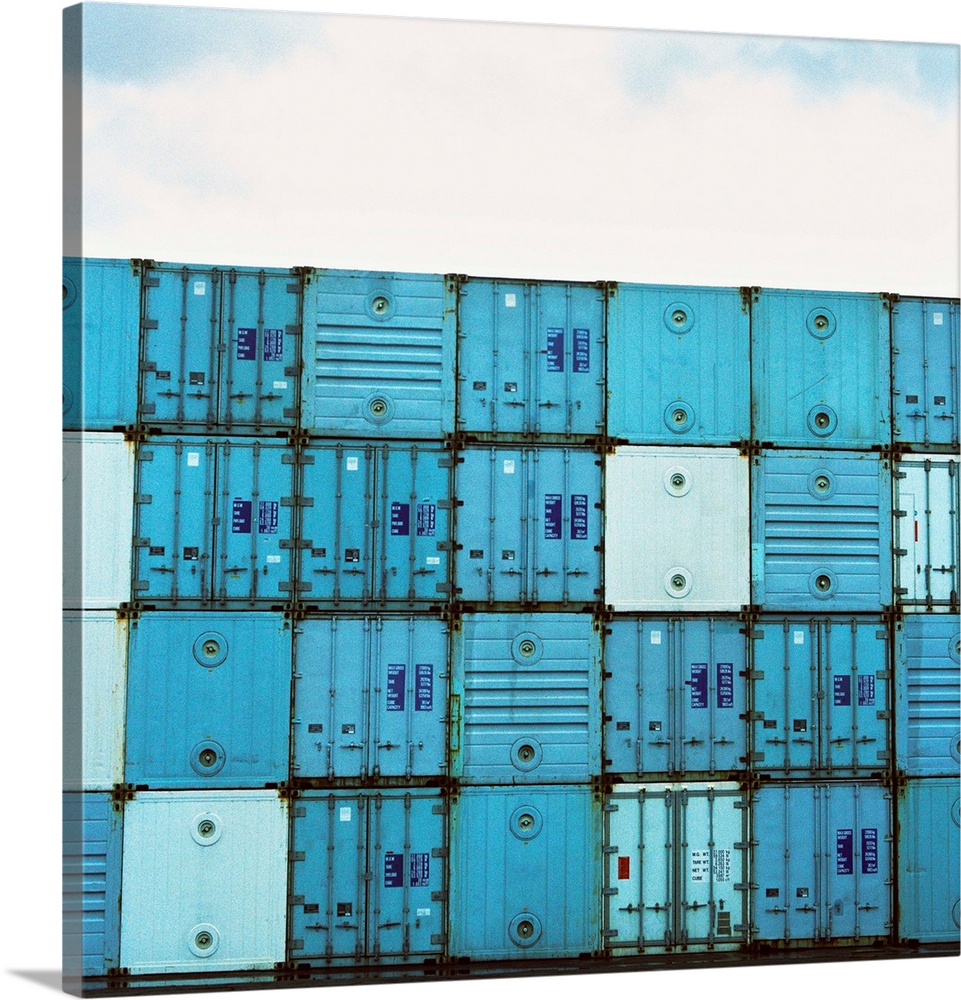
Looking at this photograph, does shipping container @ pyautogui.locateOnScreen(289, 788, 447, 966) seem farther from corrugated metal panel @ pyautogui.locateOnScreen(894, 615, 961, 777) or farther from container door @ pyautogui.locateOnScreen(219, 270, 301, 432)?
corrugated metal panel @ pyautogui.locateOnScreen(894, 615, 961, 777)

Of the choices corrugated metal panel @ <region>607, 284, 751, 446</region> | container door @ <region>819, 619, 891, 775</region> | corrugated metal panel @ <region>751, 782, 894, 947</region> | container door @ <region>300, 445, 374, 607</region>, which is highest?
corrugated metal panel @ <region>607, 284, 751, 446</region>

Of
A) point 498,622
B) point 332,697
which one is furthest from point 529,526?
point 332,697

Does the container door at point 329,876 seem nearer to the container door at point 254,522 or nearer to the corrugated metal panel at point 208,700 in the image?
the corrugated metal panel at point 208,700

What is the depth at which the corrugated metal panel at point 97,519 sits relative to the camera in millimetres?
11344

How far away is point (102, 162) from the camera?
1134 cm

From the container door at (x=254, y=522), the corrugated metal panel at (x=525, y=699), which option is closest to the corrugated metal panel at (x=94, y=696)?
the container door at (x=254, y=522)

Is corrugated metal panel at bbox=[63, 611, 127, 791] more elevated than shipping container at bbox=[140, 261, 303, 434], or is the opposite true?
shipping container at bbox=[140, 261, 303, 434]

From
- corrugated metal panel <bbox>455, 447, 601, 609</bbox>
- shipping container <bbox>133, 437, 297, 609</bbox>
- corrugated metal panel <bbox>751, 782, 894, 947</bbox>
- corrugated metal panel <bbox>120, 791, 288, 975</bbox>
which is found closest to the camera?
corrugated metal panel <bbox>120, 791, 288, 975</bbox>

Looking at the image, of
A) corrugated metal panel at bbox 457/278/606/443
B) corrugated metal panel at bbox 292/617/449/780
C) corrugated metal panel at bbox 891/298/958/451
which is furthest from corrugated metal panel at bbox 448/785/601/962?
corrugated metal panel at bbox 891/298/958/451

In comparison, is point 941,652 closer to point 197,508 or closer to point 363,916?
point 363,916

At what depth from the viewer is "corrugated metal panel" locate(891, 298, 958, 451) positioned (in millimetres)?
12836

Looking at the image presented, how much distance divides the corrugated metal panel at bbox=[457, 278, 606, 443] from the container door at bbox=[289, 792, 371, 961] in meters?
3.41

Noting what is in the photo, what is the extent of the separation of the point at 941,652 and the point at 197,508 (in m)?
6.81

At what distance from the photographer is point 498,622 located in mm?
12094
